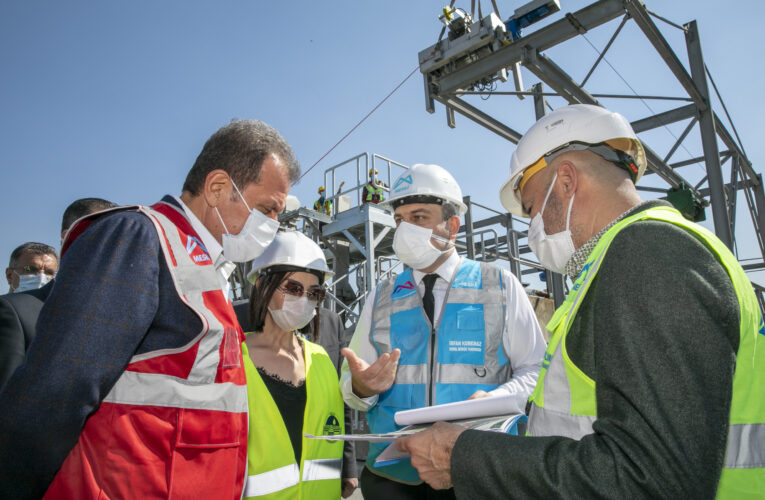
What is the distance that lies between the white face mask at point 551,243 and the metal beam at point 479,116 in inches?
237

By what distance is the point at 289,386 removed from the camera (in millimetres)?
2656

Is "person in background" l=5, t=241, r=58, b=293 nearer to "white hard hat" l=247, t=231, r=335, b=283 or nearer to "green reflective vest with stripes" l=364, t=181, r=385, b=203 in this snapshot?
"white hard hat" l=247, t=231, r=335, b=283

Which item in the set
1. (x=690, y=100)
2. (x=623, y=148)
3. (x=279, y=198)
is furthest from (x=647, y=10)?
(x=279, y=198)

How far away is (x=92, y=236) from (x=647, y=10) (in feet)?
24.4

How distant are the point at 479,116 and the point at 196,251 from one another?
694 cm

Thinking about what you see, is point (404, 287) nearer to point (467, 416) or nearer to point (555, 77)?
point (467, 416)

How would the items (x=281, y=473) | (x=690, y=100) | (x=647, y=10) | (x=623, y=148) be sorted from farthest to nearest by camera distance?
(x=690, y=100), (x=647, y=10), (x=281, y=473), (x=623, y=148)

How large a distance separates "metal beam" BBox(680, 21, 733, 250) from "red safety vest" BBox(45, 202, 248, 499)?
25.8ft

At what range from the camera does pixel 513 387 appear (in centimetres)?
234

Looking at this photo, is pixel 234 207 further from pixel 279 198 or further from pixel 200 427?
pixel 200 427

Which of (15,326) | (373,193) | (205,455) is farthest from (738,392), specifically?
(373,193)

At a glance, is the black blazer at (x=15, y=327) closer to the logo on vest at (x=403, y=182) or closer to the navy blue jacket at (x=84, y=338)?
the navy blue jacket at (x=84, y=338)

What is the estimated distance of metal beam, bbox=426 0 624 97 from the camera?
5.91 meters

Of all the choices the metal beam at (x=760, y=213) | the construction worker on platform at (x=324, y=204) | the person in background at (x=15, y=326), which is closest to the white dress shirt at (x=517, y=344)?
the person in background at (x=15, y=326)
